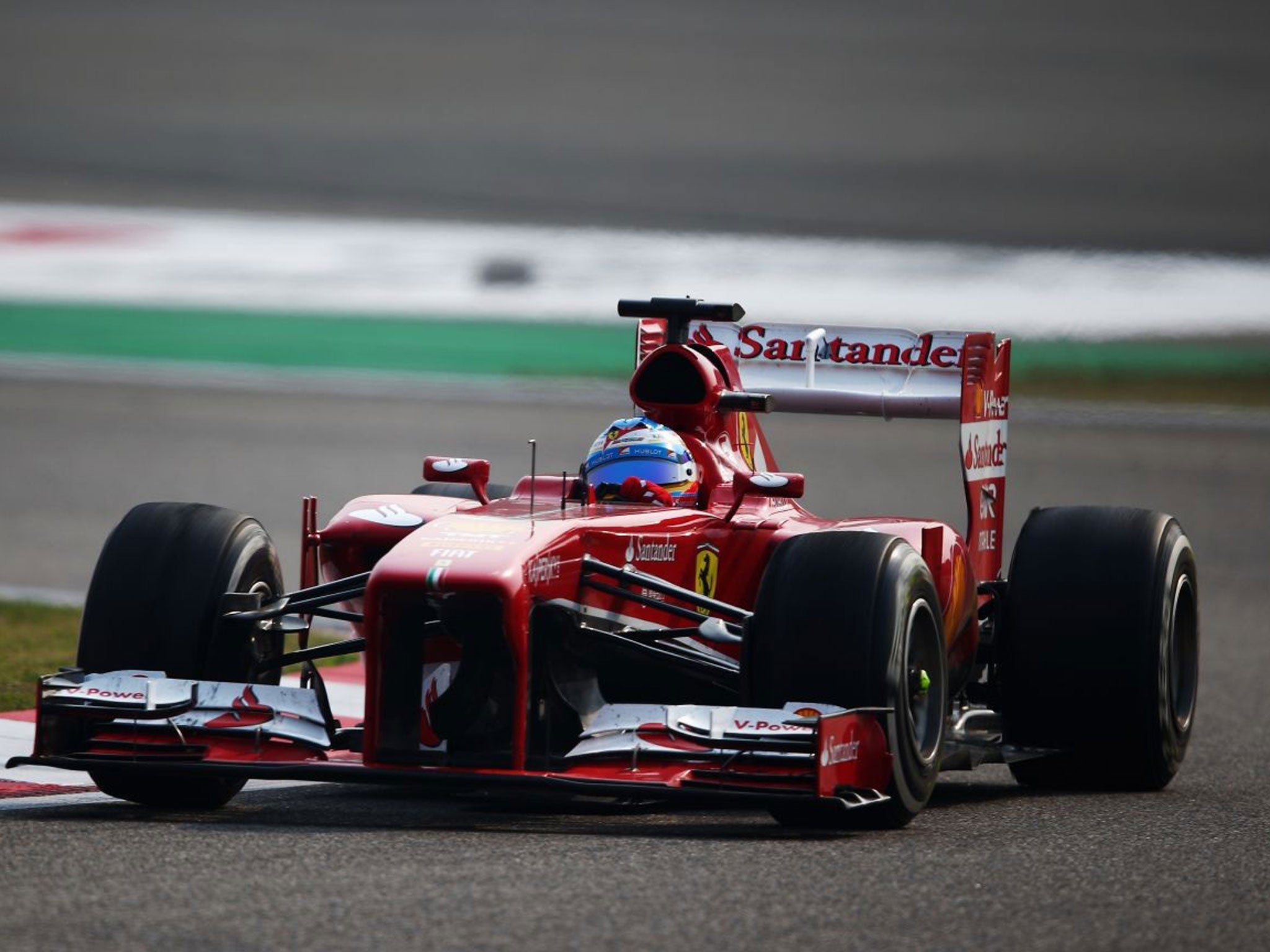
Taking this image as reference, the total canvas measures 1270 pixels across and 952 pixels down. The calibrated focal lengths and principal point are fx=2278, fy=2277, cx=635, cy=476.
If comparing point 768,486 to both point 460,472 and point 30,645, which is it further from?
point 30,645

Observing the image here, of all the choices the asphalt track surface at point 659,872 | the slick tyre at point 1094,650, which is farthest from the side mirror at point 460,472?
the slick tyre at point 1094,650

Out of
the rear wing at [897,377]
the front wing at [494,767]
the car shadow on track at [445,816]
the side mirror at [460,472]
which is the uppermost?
Answer: the rear wing at [897,377]

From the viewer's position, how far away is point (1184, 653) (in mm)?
9680

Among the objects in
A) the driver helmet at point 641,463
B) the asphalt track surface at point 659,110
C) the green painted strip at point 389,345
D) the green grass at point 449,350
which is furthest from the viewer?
the asphalt track surface at point 659,110

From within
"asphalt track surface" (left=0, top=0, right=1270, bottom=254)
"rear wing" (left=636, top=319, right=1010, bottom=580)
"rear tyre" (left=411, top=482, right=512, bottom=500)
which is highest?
"asphalt track surface" (left=0, top=0, right=1270, bottom=254)

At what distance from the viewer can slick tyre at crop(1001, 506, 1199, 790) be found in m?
8.94

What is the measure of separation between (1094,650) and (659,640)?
201cm

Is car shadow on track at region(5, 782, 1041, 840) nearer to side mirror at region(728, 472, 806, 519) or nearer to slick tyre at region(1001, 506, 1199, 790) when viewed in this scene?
slick tyre at region(1001, 506, 1199, 790)

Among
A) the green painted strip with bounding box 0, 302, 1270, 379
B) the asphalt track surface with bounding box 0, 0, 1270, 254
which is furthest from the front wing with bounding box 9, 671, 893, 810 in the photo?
the asphalt track surface with bounding box 0, 0, 1270, 254

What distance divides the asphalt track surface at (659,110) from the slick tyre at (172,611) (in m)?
21.8

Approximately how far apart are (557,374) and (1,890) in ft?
83.2

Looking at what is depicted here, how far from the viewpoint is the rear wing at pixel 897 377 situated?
388 inches

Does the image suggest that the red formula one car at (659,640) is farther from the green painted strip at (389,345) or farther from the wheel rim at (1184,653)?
the green painted strip at (389,345)

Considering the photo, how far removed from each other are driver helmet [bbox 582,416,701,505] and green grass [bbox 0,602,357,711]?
308 centimetres
